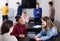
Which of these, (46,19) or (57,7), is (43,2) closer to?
(57,7)

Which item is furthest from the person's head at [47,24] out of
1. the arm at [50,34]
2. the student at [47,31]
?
the arm at [50,34]

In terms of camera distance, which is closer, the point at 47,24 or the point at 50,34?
the point at 50,34

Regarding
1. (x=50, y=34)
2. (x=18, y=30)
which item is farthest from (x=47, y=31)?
(x=18, y=30)

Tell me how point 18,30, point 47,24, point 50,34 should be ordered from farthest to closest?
point 18,30 < point 47,24 < point 50,34

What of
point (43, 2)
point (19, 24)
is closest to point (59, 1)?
point (43, 2)

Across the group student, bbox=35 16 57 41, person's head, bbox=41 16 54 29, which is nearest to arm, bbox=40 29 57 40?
student, bbox=35 16 57 41

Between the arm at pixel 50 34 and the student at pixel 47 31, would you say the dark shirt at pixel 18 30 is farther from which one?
the arm at pixel 50 34

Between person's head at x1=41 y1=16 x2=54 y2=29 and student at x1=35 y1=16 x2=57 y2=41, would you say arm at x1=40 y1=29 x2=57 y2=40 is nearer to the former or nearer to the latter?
student at x1=35 y1=16 x2=57 y2=41

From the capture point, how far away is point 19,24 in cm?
484

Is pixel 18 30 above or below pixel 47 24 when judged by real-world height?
below

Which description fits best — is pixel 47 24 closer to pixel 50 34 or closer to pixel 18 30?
pixel 50 34

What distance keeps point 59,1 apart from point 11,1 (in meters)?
3.07

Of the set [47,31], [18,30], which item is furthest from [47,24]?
[18,30]

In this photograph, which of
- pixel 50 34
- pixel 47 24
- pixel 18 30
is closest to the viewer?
pixel 50 34
